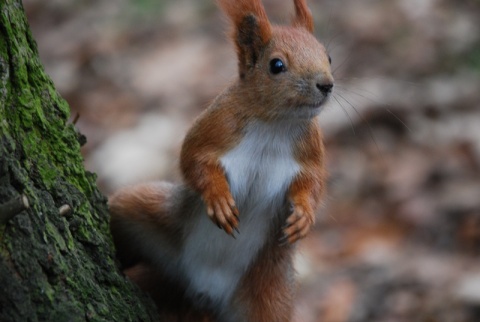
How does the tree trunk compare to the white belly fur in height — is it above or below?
below

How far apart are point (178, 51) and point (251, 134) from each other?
3.88 m

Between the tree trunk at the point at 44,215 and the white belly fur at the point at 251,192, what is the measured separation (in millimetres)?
398

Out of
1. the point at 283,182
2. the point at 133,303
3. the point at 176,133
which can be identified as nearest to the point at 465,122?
the point at 176,133

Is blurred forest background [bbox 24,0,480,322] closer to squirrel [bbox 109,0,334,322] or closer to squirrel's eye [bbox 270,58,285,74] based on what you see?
squirrel [bbox 109,0,334,322]

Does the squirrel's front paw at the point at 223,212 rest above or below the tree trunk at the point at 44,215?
above

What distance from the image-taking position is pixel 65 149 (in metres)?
2.47

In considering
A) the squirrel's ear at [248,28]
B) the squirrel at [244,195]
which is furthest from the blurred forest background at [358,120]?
the squirrel's ear at [248,28]

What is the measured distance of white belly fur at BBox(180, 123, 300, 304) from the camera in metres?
2.87

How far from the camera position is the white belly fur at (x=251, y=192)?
9.41 feet

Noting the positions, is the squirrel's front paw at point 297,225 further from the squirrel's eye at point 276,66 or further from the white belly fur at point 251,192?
the squirrel's eye at point 276,66

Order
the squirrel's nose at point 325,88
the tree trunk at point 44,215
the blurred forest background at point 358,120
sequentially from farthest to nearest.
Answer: the blurred forest background at point 358,120 < the squirrel's nose at point 325,88 < the tree trunk at point 44,215

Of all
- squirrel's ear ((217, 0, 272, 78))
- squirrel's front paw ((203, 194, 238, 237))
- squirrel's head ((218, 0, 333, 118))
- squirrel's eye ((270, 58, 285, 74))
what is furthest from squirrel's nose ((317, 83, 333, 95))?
squirrel's front paw ((203, 194, 238, 237))

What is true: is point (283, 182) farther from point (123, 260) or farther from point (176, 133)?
point (176, 133)

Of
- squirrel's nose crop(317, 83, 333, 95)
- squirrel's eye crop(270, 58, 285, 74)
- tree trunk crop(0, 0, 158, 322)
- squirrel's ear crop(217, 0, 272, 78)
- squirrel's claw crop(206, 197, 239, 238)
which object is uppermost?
squirrel's ear crop(217, 0, 272, 78)
